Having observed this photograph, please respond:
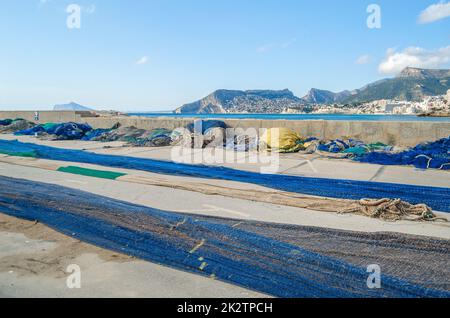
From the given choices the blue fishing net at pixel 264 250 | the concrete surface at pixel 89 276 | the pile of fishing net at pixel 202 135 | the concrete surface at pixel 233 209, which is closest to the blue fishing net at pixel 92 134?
the pile of fishing net at pixel 202 135

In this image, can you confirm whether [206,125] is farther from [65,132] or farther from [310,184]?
[310,184]

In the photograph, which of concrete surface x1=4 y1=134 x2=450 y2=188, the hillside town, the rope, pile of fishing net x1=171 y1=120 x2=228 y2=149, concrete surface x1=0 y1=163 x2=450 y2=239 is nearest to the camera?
concrete surface x1=0 y1=163 x2=450 y2=239

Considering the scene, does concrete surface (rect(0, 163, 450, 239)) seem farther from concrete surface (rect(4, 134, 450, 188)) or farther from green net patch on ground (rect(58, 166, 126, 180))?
concrete surface (rect(4, 134, 450, 188))

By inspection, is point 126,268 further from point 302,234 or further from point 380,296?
point 380,296

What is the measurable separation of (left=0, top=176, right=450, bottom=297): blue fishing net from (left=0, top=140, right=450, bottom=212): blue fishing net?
2064 millimetres

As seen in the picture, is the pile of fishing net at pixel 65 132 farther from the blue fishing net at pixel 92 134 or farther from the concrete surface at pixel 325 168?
the concrete surface at pixel 325 168

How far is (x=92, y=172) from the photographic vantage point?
7.94 m

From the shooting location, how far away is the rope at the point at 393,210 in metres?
4.70

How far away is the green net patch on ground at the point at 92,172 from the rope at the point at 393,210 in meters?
4.52

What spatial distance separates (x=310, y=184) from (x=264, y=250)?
3260 millimetres

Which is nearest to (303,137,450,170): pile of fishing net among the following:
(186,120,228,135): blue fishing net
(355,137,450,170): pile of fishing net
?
(355,137,450,170): pile of fishing net

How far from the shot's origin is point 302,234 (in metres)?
3.89

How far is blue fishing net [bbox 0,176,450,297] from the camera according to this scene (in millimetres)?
2877

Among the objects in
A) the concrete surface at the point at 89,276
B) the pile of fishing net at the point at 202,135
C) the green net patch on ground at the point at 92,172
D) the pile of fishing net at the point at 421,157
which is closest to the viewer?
the concrete surface at the point at 89,276
